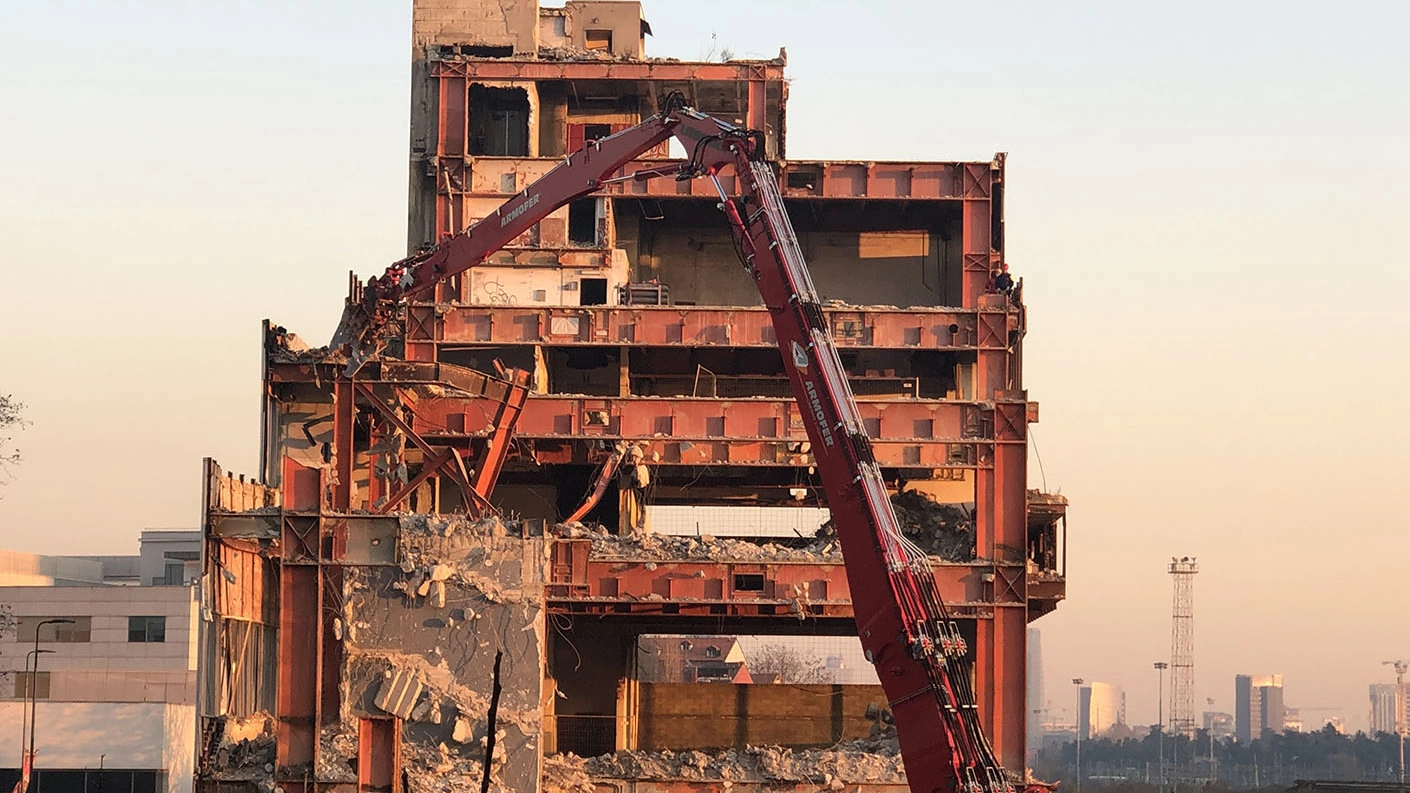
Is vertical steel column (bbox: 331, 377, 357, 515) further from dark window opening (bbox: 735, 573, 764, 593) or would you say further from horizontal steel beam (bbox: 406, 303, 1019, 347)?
dark window opening (bbox: 735, 573, 764, 593)

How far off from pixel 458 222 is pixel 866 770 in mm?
15959

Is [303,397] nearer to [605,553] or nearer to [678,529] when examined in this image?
[605,553]

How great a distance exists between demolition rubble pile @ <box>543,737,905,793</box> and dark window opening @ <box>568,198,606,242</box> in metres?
13.0

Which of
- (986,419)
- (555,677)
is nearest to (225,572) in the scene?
(555,677)

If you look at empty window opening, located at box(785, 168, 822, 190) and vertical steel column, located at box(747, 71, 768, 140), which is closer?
empty window opening, located at box(785, 168, 822, 190)

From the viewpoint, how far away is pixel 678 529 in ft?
163

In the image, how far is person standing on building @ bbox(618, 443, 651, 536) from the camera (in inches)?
1569

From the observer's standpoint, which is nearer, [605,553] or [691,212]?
[605,553]

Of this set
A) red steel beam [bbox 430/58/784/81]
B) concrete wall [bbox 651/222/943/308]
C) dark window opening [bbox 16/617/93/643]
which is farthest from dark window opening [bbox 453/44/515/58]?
dark window opening [bbox 16/617/93/643]

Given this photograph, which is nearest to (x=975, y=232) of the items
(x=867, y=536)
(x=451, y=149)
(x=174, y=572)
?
(x=451, y=149)

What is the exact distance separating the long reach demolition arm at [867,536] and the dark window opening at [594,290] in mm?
16054

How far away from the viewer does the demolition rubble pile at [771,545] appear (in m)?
38.5

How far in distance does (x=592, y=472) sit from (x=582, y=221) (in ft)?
21.1

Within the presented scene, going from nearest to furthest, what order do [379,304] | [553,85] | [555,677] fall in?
[379,304] < [555,677] < [553,85]
